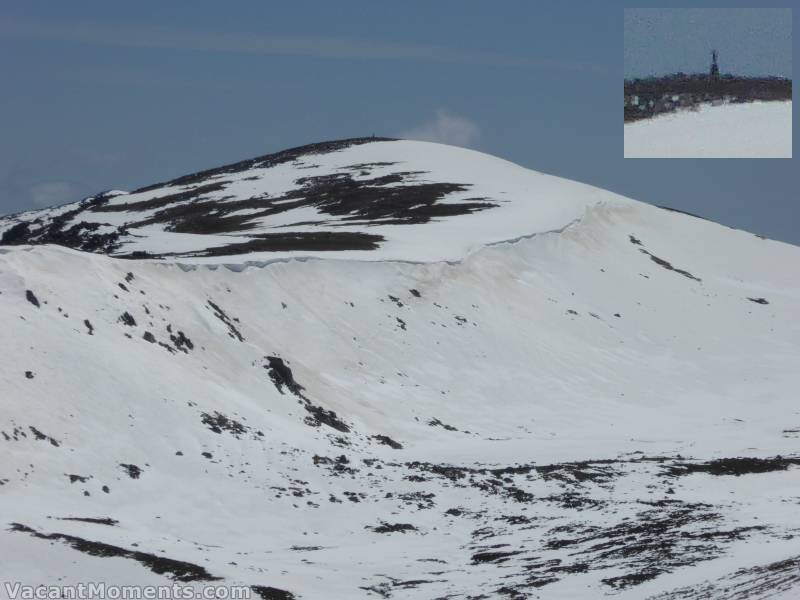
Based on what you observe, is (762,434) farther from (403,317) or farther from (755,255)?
(755,255)

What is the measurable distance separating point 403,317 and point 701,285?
2963cm

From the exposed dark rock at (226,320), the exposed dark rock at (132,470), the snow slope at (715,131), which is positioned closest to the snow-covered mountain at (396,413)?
the exposed dark rock at (132,470)

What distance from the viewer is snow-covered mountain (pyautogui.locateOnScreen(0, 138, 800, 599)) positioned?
2622 centimetres

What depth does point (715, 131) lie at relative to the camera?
116ft

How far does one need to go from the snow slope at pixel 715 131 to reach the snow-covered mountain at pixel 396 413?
10206 millimetres

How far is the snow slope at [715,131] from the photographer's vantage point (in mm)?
34656

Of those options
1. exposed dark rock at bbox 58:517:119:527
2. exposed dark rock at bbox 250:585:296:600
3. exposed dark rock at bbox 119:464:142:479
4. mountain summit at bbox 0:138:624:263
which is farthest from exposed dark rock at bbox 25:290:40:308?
exposed dark rock at bbox 250:585:296:600

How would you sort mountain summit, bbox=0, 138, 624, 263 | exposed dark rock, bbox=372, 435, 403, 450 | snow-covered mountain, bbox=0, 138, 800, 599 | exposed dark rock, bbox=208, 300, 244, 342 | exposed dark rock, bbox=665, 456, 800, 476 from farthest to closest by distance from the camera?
mountain summit, bbox=0, 138, 624, 263 → exposed dark rock, bbox=208, 300, 244, 342 → exposed dark rock, bbox=372, 435, 403, 450 → exposed dark rock, bbox=665, 456, 800, 476 → snow-covered mountain, bbox=0, 138, 800, 599

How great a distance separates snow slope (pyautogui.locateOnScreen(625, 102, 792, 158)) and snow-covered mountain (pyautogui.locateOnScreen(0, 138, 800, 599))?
10206 mm

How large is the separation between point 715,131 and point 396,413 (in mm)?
16102

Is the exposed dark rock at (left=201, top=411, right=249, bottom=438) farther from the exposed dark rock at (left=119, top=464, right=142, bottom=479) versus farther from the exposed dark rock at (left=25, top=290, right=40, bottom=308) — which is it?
the exposed dark rock at (left=25, top=290, right=40, bottom=308)

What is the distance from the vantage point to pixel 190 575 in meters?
23.5

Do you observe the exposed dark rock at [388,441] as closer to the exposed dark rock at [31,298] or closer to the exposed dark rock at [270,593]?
the exposed dark rock at [31,298]

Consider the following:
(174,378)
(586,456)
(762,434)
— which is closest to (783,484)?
(586,456)
